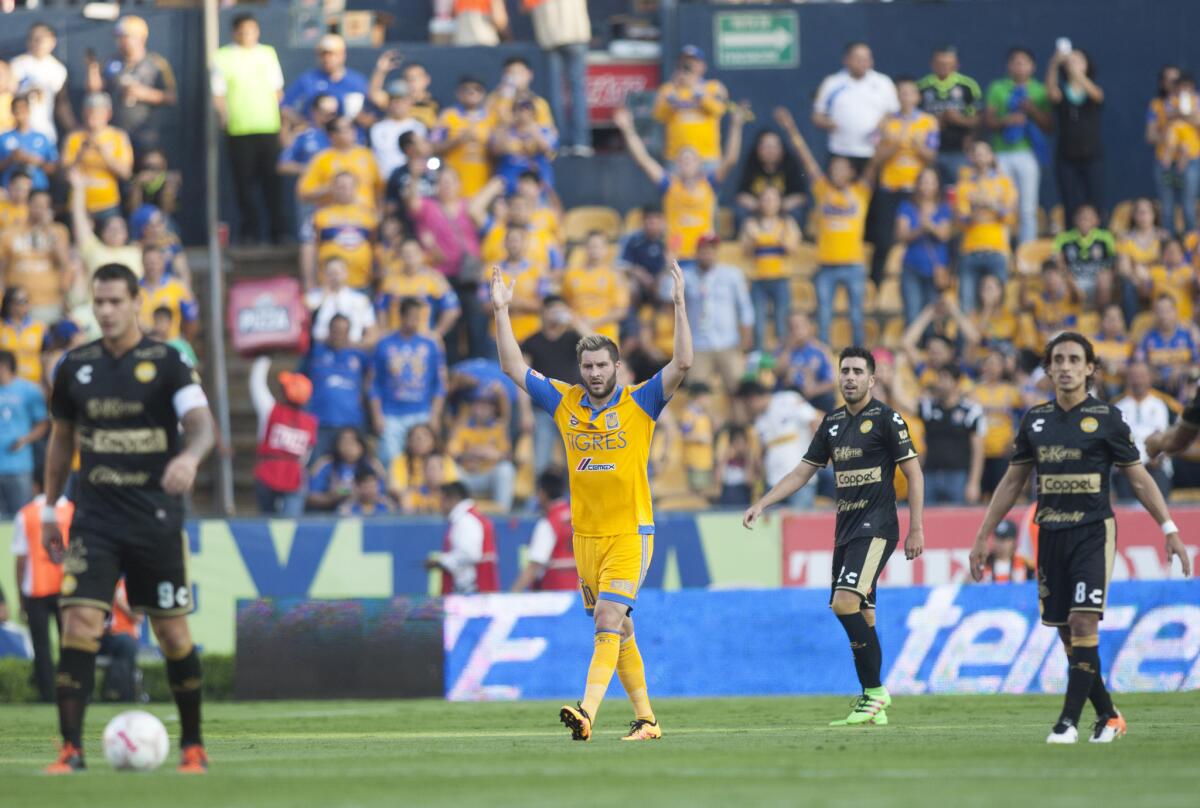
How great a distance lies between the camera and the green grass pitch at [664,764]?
26.2 feet

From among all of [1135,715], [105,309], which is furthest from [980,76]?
[105,309]

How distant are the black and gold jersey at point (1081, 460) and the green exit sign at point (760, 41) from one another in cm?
1505

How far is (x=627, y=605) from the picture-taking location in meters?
11.6

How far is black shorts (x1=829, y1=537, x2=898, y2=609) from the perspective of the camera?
1283 cm

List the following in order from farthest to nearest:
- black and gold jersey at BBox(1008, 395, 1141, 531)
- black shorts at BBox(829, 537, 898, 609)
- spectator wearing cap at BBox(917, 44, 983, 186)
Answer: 1. spectator wearing cap at BBox(917, 44, 983, 186)
2. black shorts at BBox(829, 537, 898, 609)
3. black and gold jersey at BBox(1008, 395, 1141, 531)

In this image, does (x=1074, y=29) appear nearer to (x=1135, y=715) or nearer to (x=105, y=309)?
(x=1135, y=715)

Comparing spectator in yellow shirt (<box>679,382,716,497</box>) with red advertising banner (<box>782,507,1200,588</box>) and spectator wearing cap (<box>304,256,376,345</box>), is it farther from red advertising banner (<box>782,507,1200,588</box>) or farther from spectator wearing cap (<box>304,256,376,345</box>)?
spectator wearing cap (<box>304,256,376,345</box>)

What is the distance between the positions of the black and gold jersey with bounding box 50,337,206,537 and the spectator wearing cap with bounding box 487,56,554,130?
46.1 feet

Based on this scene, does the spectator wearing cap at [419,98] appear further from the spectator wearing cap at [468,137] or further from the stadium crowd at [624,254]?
the spectator wearing cap at [468,137]

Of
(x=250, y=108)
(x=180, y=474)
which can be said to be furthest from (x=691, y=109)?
A: (x=180, y=474)

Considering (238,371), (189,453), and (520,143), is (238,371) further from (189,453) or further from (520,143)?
(189,453)

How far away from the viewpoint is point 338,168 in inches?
888

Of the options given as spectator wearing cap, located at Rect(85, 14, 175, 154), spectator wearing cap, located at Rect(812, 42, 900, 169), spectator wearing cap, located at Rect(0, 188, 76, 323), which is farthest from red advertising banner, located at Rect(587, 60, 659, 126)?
spectator wearing cap, located at Rect(0, 188, 76, 323)

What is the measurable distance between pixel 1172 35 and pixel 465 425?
11248 millimetres
